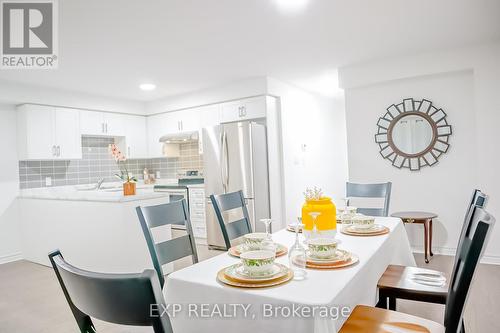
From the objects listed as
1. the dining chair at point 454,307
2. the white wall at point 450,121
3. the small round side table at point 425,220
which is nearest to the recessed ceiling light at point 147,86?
the white wall at point 450,121

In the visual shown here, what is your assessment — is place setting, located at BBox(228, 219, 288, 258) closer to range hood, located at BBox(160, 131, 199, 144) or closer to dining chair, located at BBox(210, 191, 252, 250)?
dining chair, located at BBox(210, 191, 252, 250)

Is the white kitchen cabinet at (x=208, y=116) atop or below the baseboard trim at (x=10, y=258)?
atop

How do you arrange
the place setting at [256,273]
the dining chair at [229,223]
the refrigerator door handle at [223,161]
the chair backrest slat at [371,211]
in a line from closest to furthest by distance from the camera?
the place setting at [256,273]
the dining chair at [229,223]
the chair backrest slat at [371,211]
the refrigerator door handle at [223,161]

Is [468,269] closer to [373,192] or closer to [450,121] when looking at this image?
[373,192]

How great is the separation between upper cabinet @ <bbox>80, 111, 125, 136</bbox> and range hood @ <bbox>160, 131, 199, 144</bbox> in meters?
0.76

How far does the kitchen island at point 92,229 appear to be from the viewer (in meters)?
3.40

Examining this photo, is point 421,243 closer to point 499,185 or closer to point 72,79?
point 499,185

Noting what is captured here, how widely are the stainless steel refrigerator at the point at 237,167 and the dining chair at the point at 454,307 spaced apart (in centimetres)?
313

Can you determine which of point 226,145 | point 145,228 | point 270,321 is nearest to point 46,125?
point 226,145

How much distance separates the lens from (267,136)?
4.80 m

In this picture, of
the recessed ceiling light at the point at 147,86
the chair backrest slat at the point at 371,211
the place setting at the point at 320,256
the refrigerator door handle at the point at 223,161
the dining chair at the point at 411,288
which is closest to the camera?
the place setting at the point at 320,256

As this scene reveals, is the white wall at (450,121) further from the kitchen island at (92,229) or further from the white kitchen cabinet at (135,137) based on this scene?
the white kitchen cabinet at (135,137)

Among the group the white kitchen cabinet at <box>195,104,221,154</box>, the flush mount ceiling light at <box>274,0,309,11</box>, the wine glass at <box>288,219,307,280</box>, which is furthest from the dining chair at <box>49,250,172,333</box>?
the white kitchen cabinet at <box>195,104,221,154</box>

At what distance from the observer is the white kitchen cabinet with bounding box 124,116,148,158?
596 cm
